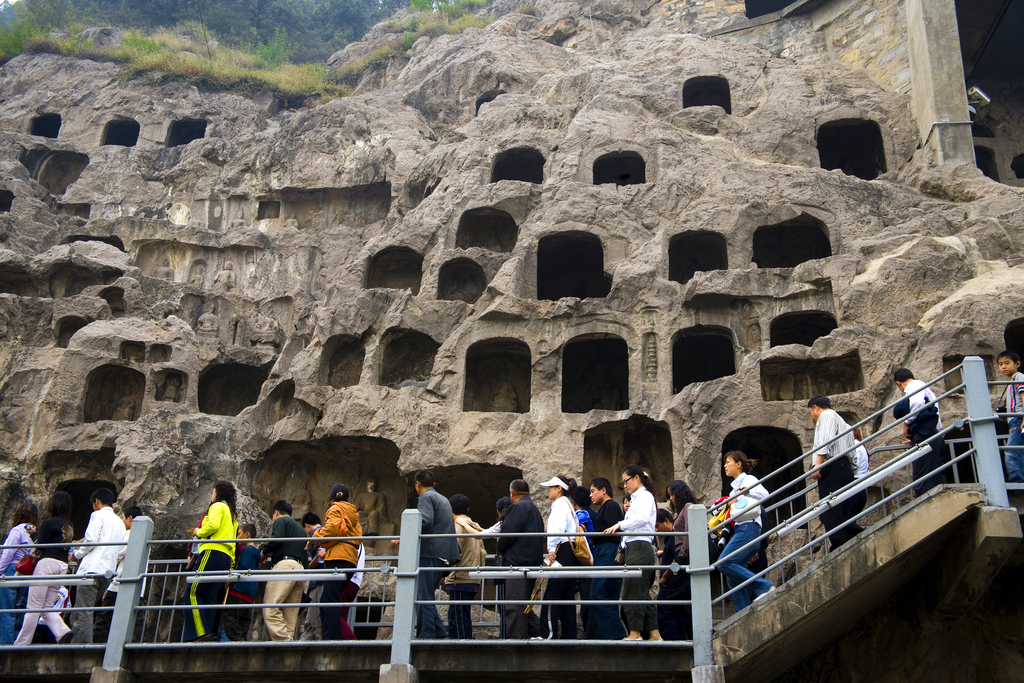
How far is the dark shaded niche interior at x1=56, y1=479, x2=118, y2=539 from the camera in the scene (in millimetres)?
20047

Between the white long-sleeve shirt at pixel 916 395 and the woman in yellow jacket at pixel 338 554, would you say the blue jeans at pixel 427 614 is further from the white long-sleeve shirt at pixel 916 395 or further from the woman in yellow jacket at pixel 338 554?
the white long-sleeve shirt at pixel 916 395

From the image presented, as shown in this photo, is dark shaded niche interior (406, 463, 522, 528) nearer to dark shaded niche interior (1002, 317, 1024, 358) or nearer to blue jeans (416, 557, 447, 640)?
blue jeans (416, 557, 447, 640)

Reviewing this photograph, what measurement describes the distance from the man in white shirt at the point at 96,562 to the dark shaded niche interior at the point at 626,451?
31.4ft

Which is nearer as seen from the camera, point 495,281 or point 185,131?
point 495,281

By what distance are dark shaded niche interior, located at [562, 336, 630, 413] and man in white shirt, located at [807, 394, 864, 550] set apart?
11261mm

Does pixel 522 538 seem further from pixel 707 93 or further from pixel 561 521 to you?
pixel 707 93

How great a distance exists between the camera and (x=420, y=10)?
3956cm

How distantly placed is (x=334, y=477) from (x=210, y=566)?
33.2 feet

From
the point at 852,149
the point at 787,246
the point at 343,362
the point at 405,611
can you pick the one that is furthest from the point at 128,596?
the point at 852,149

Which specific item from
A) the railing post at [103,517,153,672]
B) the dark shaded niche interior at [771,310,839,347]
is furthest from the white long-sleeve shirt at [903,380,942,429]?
the dark shaded niche interior at [771,310,839,347]

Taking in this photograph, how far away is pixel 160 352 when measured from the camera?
2164 centimetres

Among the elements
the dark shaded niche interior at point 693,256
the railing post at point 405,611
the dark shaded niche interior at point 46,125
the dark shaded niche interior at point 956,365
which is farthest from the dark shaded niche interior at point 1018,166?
the dark shaded niche interior at point 46,125

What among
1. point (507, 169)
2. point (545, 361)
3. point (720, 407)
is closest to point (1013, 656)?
point (720, 407)

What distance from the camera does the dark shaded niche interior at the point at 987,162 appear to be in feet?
79.3
